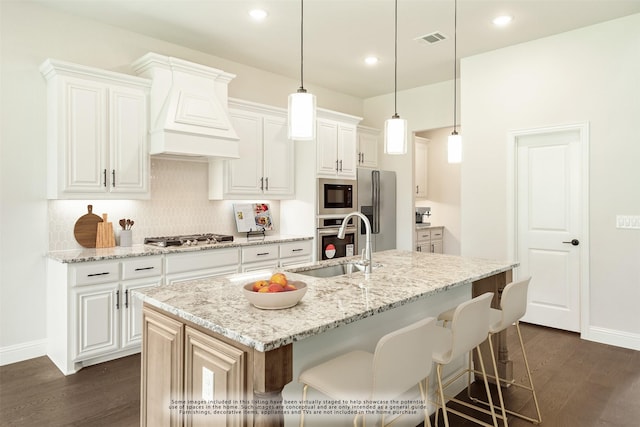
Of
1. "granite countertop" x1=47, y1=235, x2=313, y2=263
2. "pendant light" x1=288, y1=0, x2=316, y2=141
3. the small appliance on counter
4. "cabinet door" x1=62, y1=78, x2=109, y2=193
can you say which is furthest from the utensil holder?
the small appliance on counter

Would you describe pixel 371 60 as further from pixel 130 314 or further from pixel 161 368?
pixel 161 368

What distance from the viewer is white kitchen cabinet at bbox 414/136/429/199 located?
7.18 metres

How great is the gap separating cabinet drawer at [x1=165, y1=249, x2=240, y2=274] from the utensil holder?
48cm

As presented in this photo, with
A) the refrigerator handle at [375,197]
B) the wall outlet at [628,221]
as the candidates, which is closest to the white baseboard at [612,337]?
the wall outlet at [628,221]

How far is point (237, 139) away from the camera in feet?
13.2

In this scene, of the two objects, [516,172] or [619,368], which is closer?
[619,368]

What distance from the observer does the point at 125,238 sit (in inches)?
142

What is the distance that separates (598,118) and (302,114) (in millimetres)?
3196

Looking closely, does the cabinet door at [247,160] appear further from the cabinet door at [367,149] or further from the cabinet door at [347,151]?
the cabinet door at [367,149]

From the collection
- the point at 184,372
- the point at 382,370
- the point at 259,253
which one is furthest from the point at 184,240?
the point at 382,370

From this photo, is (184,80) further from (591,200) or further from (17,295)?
(591,200)

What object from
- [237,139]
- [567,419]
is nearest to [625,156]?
[567,419]

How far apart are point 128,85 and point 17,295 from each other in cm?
199

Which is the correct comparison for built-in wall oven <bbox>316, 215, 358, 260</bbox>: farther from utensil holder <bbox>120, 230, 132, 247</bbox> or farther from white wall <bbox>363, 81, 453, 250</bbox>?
utensil holder <bbox>120, 230, 132, 247</bbox>
